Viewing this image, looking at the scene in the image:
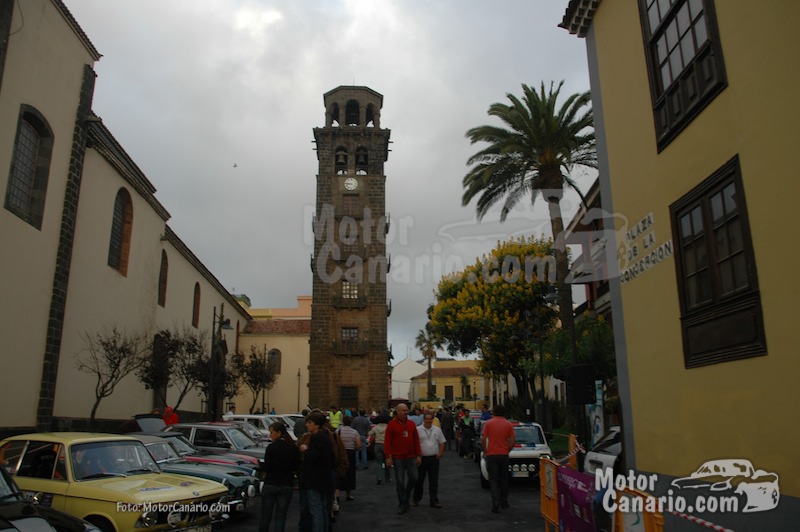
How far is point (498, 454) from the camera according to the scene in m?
10.7

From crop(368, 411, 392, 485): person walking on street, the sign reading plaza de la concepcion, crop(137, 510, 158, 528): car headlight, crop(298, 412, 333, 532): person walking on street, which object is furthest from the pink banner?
Answer: crop(368, 411, 392, 485): person walking on street

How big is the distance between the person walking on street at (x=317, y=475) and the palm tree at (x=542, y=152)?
1395 cm

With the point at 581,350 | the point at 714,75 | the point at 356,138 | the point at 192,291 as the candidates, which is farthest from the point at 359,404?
the point at 714,75

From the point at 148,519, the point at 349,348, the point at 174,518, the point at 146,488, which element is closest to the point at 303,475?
the point at 174,518

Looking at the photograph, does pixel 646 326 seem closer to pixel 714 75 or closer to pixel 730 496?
pixel 730 496

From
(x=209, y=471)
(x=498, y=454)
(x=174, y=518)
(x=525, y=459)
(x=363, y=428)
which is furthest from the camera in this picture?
(x=363, y=428)

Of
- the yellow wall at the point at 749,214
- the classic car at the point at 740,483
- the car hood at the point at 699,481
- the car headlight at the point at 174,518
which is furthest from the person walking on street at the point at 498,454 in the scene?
the car headlight at the point at 174,518

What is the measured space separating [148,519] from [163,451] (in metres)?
3.69

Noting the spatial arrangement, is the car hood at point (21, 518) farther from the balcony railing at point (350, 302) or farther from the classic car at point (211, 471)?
the balcony railing at point (350, 302)

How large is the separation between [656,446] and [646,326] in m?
2.01

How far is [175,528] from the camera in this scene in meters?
7.39

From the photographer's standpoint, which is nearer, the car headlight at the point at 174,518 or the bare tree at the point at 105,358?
the car headlight at the point at 174,518

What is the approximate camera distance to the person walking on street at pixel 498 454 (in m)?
10.7

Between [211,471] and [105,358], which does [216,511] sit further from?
[105,358]
